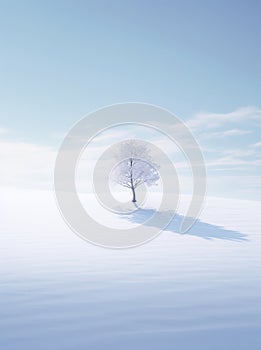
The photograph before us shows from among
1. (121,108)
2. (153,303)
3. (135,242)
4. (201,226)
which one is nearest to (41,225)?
(135,242)

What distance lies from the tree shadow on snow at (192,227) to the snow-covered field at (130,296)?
123 inches

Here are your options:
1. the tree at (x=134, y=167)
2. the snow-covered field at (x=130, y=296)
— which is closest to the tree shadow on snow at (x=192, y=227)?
the snow-covered field at (x=130, y=296)

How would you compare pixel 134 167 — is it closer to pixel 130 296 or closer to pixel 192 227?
pixel 192 227

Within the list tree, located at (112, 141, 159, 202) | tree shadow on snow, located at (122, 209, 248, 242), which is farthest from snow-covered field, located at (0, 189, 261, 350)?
tree, located at (112, 141, 159, 202)

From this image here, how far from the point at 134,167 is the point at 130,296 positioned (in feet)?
97.0

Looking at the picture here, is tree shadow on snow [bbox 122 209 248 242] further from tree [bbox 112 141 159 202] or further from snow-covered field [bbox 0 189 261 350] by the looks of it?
tree [bbox 112 141 159 202]

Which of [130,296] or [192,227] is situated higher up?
[192,227]

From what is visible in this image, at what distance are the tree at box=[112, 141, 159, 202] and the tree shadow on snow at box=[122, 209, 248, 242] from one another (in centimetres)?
602

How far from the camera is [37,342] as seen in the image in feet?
18.6

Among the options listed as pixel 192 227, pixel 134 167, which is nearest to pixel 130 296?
pixel 192 227

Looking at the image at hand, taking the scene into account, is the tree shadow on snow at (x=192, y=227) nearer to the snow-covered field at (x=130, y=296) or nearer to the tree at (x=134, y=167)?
the snow-covered field at (x=130, y=296)

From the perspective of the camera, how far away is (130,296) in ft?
26.9

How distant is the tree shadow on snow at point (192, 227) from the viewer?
764 inches

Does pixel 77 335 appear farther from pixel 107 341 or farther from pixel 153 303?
pixel 153 303
